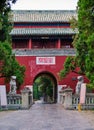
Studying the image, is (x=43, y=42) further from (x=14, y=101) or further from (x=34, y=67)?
(x=14, y=101)

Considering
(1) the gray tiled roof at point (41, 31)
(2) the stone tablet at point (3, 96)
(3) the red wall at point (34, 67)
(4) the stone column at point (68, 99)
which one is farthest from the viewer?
(1) the gray tiled roof at point (41, 31)

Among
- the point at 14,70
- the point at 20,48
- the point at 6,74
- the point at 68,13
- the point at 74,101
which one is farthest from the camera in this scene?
the point at 68,13

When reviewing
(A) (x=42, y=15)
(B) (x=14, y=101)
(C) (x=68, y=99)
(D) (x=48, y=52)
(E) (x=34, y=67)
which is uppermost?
(A) (x=42, y=15)

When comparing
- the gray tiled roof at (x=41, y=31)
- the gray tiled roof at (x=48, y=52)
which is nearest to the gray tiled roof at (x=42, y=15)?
the gray tiled roof at (x=41, y=31)

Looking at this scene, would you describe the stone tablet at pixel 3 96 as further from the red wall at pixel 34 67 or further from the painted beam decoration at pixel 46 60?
the painted beam decoration at pixel 46 60

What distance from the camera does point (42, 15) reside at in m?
42.4

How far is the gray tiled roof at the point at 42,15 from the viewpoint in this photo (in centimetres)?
4091

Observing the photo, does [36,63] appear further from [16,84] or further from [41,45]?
[16,84]

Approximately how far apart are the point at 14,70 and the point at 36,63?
7864 mm

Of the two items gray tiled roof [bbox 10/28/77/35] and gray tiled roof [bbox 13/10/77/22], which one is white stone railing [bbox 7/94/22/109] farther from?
gray tiled roof [bbox 13/10/77/22]

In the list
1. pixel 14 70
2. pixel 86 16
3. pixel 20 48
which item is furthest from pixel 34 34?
pixel 86 16

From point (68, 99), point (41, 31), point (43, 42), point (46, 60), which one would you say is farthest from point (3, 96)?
point (43, 42)

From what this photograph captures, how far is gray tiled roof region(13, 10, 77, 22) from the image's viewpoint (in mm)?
40906

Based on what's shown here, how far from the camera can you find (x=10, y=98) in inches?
985
